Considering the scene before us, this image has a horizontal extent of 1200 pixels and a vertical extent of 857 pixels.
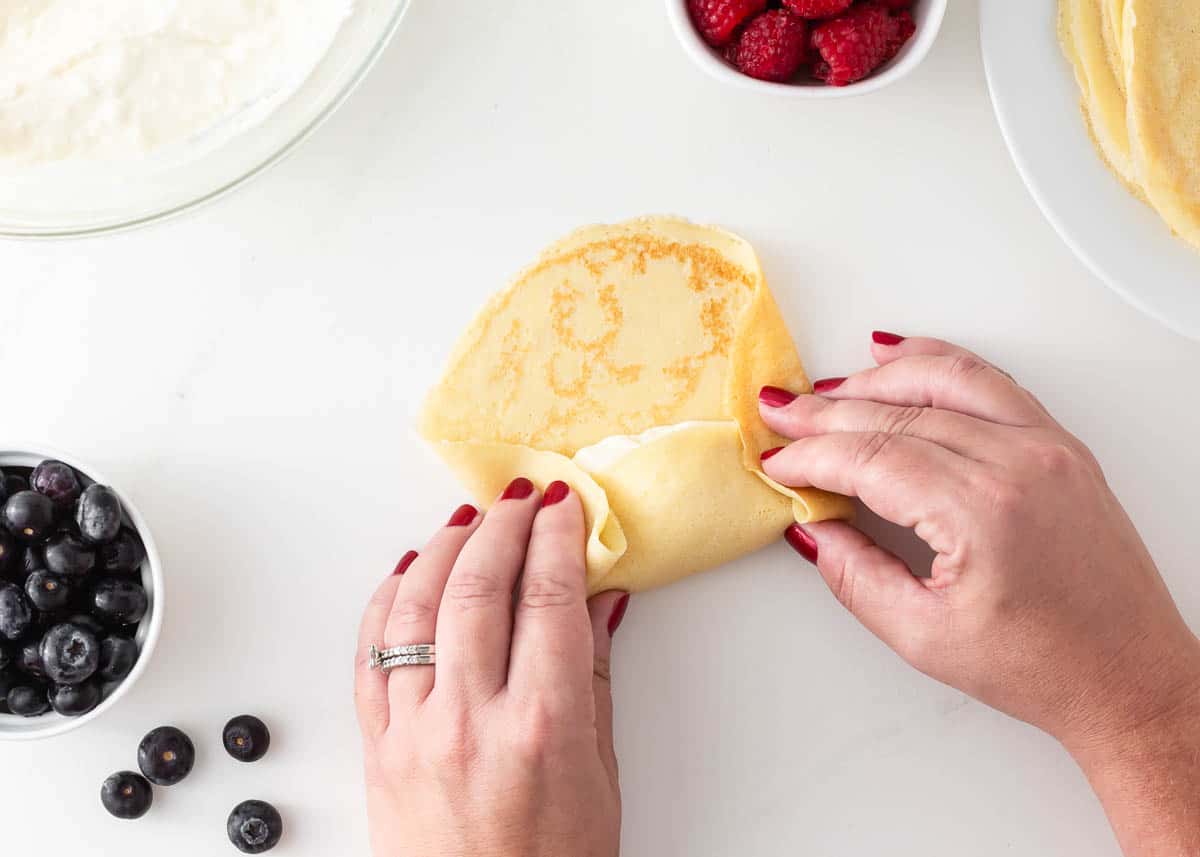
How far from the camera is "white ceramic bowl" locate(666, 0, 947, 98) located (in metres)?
1.21

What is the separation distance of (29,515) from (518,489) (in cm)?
56

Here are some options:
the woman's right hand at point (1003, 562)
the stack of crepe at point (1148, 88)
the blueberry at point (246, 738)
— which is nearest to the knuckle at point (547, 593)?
the woman's right hand at point (1003, 562)

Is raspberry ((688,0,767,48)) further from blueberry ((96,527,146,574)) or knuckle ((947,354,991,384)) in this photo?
blueberry ((96,527,146,574))

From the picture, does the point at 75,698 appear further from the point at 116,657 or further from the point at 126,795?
the point at 126,795

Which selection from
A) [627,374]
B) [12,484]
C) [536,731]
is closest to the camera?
[536,731]

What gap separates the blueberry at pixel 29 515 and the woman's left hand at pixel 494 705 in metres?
0.38

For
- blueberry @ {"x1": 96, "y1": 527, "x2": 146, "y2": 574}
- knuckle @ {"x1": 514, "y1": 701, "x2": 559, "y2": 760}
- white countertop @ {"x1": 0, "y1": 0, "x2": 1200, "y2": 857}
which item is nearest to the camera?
knuckle @ {"x1": 514, "y1": 701, "x2": 559, "y2": 760}

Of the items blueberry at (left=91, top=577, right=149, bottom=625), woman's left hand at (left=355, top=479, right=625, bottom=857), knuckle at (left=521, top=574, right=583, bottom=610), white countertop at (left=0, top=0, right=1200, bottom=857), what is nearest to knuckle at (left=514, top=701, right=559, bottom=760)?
woman's left hand at (left=355, top=479, right=625, bottom=857)

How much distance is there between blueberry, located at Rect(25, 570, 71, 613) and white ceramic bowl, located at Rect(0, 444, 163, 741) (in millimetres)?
95

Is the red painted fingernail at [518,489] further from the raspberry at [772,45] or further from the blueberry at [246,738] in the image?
the raspberry at [772,45]

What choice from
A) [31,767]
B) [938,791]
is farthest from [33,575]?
[938,791]

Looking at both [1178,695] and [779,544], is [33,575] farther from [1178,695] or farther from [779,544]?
[1178,695]

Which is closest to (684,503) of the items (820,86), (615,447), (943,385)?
(615,447)

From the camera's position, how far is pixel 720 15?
47.8 inches
